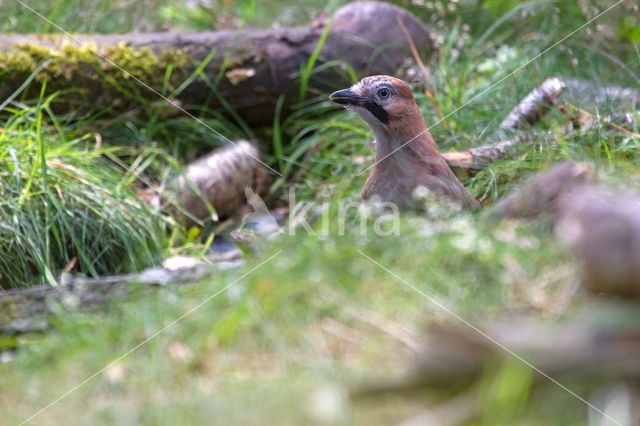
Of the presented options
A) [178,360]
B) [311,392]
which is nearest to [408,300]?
[311,392]

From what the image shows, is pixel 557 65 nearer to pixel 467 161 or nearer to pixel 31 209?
pixel 467 161

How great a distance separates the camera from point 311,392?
201cm

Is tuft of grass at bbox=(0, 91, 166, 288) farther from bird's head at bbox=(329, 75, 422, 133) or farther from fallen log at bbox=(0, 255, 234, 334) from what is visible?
bird's head at bbox=(329, 75, 422, 133)

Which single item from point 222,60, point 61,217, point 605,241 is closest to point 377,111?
point 61,217

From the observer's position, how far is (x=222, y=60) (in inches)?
233

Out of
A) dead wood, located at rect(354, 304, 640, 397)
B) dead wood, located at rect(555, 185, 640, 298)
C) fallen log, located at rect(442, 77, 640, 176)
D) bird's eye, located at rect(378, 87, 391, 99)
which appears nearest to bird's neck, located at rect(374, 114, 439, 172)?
bird's eye, located at rect(378, 87, 391, 99)

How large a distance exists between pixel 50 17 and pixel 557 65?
153 inches

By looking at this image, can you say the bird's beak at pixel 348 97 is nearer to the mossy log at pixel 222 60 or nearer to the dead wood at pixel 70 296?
the dead wood at pixel 70 296

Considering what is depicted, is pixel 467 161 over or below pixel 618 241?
below

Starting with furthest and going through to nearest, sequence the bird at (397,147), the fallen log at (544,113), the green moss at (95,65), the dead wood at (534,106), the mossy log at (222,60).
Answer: the mossy log at (222,60) → the green moss at (95,65) → the dead wood at (534,106) → the fallen log at (544,113) → the bird at (397,147)

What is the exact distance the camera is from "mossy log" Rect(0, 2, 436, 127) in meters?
5.57

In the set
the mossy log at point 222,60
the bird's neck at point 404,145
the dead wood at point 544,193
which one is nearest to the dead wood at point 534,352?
the dead wood at point 544,193

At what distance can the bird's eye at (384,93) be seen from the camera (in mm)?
4051

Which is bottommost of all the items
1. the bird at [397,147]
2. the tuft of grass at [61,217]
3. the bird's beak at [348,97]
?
the tuft of grass at [61,217]
